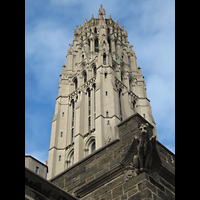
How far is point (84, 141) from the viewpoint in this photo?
172 feet

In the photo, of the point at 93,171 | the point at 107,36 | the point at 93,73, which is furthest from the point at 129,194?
the point at 107,36

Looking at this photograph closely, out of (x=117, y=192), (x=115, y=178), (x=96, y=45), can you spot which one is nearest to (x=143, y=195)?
(x=117, y=192)

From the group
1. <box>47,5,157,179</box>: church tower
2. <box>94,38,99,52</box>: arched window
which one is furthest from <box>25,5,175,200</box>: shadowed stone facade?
<box>94,38,99,52</box>: arched window

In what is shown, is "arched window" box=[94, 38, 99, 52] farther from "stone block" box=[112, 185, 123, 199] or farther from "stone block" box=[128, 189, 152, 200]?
"stone block" box=[128, 189, 152, 200]

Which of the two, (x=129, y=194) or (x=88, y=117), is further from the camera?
(x=88, y=117)

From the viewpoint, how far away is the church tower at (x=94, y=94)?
51656mm

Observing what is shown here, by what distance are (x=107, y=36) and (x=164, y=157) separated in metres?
59.4

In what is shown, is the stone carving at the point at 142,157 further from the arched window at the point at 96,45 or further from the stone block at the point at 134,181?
the arched window at the point at 96,45

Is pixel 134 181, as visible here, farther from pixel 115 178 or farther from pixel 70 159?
pixel 70 159

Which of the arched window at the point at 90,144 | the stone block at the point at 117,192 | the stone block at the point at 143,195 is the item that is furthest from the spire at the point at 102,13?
the stone block at the point at 143,195

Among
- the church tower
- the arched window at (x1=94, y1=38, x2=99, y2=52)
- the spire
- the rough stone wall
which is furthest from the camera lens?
the spire

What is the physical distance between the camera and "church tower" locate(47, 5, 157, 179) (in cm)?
5166
